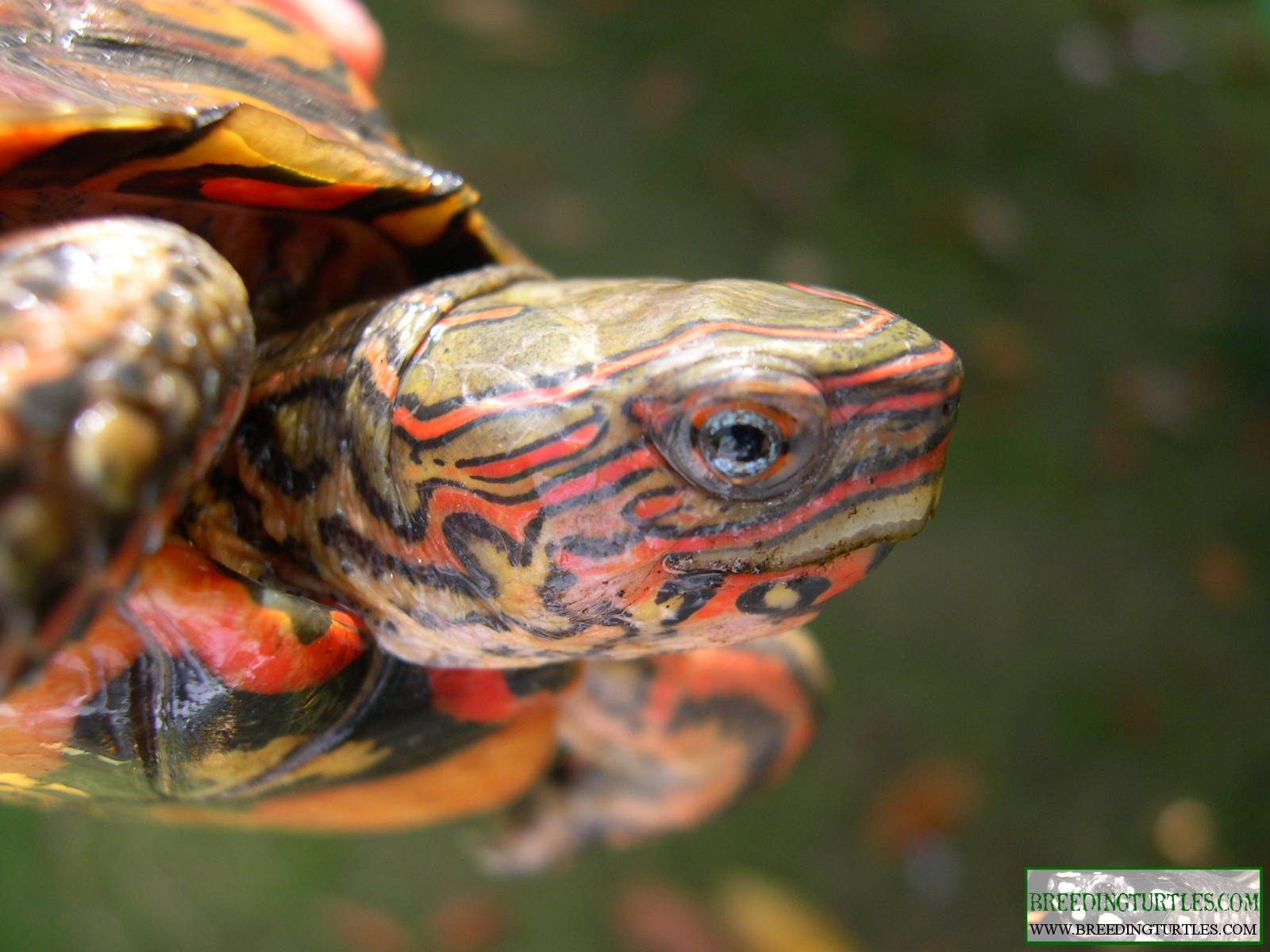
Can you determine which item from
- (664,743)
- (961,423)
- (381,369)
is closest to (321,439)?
(381,369)

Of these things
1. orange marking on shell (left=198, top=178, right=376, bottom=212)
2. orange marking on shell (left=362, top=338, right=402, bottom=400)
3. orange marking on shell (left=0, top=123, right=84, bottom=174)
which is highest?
orange marking on shell (left=0, top=123, right=84, bottom=174)

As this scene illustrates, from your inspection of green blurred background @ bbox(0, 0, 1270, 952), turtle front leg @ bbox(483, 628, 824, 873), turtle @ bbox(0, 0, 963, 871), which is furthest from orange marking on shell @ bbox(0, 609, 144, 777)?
green blurred background @ bbox(0, 0, 1270, 952)

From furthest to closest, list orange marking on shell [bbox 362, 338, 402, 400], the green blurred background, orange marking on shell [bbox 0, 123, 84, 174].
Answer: the green blurred background → orange marking on shell [bbox 362, 338, 402, 400] → orange marking on shell [bbox 0, 123, 84, 174]

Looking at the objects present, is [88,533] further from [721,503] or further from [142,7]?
[142,7]

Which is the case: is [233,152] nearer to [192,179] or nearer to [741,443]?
[192,179]

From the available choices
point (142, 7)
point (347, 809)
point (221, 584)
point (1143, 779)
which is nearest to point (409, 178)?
point (142, 7)

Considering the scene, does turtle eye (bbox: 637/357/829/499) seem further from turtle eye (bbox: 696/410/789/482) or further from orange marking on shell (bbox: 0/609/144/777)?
orange marking on shell (bbox: 0/609/144/777)
